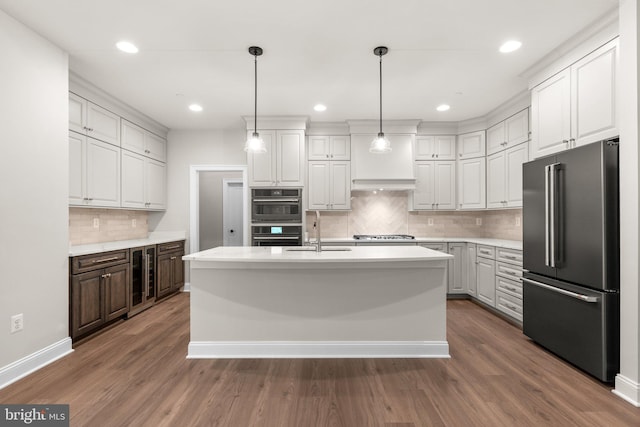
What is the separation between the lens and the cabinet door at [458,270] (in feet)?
14.9

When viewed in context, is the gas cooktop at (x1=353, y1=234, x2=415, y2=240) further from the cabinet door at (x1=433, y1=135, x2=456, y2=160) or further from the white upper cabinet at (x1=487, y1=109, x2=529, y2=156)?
the white upper cabinet at (x1=487, y1=109, x2=529, y2=156)

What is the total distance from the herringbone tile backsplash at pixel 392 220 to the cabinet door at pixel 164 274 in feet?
7.17

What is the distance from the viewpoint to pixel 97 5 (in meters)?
2.18

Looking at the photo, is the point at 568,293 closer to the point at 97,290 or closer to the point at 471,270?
the point at 471,270

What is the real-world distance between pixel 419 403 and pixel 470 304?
2808 mm

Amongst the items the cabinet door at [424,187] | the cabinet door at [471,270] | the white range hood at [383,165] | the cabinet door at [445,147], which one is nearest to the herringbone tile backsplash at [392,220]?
the cabinet door at [424,187]

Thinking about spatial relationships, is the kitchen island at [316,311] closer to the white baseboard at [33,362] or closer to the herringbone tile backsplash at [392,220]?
the white baseboard at [33,362]

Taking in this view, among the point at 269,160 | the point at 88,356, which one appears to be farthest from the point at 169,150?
the point at 88,356

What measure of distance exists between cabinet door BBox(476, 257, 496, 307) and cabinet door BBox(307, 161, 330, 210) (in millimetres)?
2309

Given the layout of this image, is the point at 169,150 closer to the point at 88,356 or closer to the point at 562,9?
the point at 88,356

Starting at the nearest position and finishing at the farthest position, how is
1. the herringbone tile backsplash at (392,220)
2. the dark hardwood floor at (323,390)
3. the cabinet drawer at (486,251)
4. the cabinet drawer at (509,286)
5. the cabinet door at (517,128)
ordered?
the dark hardwood floor at (323,390) < the cabinet drawer at (509,286) < the cabinet door at (517,128) < the cabinet drawer at (486,251) < the herringbone tile backsplash at (392,220)

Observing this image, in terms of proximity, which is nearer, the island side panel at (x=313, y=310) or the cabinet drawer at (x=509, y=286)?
the island side panel at (x=313, y=310)

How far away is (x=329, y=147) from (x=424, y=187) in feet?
5.30

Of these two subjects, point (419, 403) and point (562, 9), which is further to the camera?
point (562, 9)
